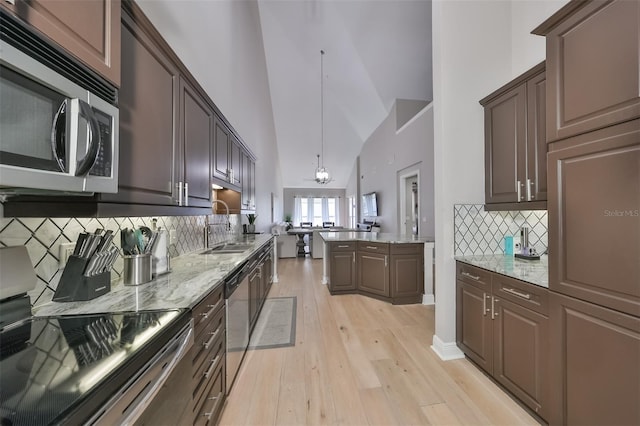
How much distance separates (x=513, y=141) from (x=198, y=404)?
2.81m

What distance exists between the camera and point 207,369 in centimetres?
134

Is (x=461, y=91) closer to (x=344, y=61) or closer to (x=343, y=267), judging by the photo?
(x=343, y=267)

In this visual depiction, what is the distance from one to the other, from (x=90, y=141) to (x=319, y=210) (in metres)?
12.0

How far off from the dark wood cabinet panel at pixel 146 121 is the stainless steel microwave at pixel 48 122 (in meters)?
0.28

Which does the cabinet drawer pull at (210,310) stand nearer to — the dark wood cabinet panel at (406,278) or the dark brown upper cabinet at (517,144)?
the dark brown upper cabinet at (517,144)

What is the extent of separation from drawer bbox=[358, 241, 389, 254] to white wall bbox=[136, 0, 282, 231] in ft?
8.16

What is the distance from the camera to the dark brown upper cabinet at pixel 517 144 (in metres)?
1.83

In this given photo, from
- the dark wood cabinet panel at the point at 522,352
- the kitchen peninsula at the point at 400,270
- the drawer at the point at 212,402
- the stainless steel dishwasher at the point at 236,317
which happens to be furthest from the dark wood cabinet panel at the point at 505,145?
the drawer at the point at 212,402

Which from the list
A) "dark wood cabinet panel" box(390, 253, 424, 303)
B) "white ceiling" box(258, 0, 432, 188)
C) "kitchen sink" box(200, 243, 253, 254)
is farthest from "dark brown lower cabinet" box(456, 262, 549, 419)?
"white ceiling" box(258, 0, 432, 188)

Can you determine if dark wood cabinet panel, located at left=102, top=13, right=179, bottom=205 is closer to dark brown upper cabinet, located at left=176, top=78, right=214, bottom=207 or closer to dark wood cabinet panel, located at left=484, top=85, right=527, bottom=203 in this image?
dark brown upper cabinet, located at left=176, top=78, right=214, bottom=207

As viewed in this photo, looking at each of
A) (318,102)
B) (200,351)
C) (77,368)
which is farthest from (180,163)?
(318,102)

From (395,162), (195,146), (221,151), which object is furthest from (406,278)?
(395,162)

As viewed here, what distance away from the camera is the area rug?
8.14ft

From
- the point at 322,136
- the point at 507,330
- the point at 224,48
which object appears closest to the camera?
the point at 507,330
